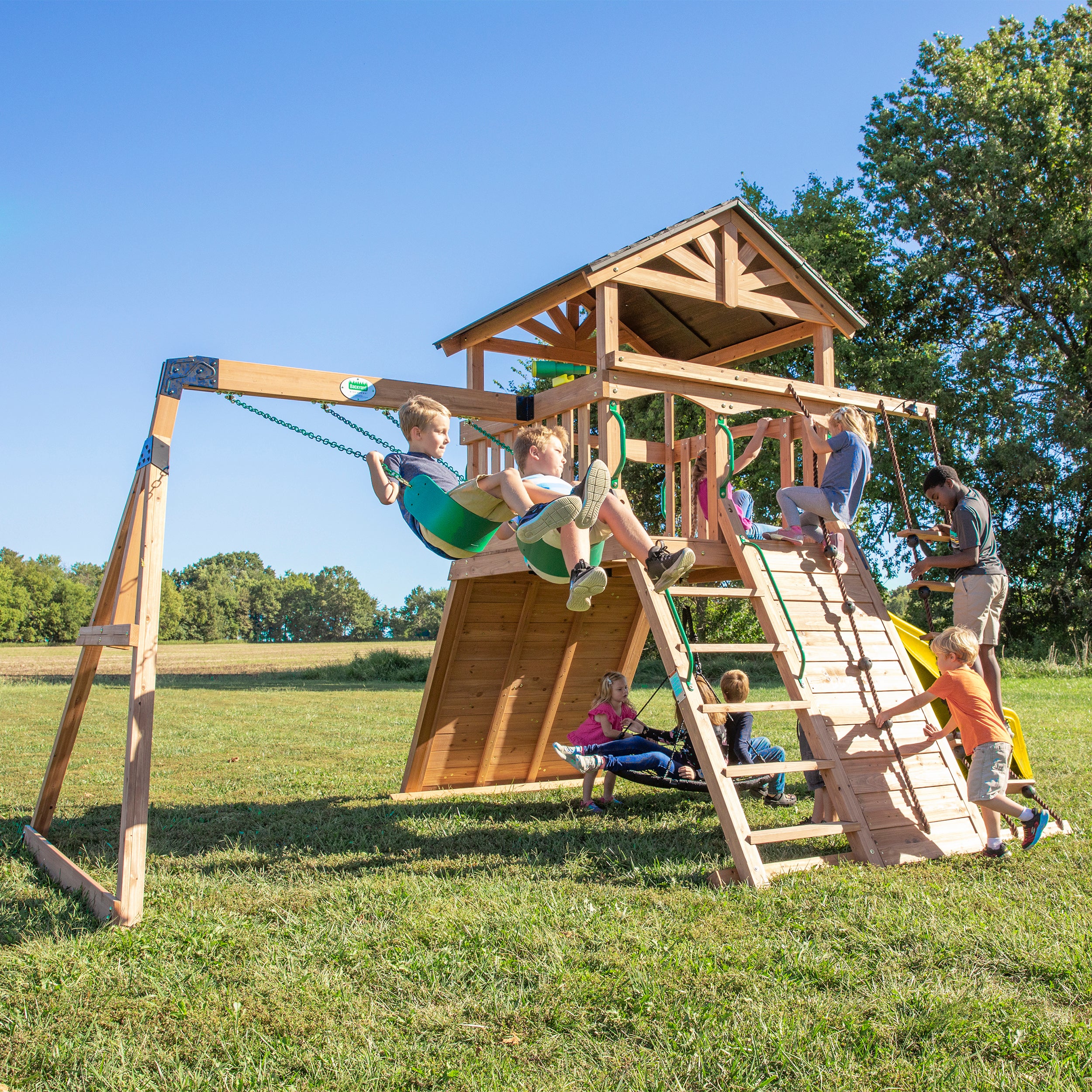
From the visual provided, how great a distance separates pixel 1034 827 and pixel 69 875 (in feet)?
20.1

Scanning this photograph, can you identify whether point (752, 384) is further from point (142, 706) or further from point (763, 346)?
point (142, 706)

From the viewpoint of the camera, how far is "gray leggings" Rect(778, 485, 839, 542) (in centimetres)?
733

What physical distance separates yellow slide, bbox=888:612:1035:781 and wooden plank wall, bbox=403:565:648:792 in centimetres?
247

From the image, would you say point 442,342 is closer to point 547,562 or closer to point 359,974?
point 547,562

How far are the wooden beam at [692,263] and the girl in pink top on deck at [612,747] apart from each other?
140 inches

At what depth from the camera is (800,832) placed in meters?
5.59

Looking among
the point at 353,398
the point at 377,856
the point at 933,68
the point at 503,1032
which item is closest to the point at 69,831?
the point at 377,856

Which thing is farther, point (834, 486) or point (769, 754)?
point (769, 754)

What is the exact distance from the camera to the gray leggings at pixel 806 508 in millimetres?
7332

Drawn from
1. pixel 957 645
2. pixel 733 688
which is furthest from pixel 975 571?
pixel 733 688

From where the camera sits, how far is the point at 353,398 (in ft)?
21.3

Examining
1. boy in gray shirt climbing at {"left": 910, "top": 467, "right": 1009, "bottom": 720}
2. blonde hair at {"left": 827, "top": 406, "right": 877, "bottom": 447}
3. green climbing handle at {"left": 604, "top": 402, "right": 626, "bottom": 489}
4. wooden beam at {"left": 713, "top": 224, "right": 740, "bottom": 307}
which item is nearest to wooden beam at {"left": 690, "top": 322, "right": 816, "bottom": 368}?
wooden beam at {"left": 713, "top": 224, "right": 740, "bottom": 307}

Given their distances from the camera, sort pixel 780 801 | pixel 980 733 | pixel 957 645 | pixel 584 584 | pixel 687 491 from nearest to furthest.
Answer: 1. pixel 584 584
2. pixel 980 733
3. pixel 957 645
4. pixel 780 801
5. pixel 687 491

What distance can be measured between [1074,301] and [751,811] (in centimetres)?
2066
